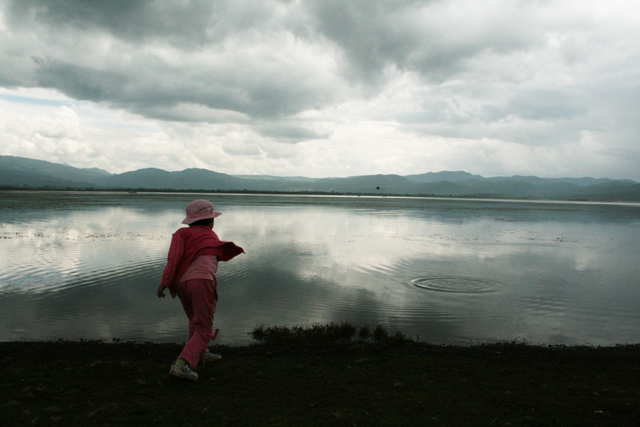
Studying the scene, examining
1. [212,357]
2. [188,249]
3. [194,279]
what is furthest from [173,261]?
[212,357]

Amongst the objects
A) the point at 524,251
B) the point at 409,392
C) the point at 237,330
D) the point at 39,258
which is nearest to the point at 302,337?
the point at 237,330

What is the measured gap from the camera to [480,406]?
17.3 ft

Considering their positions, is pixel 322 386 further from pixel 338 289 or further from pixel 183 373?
pixel 338 289

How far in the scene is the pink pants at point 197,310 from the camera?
5.70 m

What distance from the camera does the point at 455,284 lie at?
14.8 meters

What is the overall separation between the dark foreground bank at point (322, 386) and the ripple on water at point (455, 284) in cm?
581

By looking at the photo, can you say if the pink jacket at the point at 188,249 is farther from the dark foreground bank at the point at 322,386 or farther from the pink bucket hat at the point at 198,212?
the dark foreground bank at the point at 322,386

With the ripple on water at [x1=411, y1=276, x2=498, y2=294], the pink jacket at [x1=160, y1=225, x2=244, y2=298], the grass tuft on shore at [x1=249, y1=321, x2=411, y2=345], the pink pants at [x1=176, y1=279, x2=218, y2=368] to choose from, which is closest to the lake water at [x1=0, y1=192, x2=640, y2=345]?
the ripple on water at [x1=411, y1=276, x2=498, y2=294]

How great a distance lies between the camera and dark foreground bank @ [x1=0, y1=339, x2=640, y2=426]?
189 inches

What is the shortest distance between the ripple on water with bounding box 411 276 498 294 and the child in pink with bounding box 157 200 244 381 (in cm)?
968

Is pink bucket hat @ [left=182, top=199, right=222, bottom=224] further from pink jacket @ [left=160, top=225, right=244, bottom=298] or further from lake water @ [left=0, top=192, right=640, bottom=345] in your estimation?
lake water @ [left=0, top=192, right=640, bottom=345]

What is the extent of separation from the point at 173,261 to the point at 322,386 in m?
2.66

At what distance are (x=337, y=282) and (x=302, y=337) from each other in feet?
20.0

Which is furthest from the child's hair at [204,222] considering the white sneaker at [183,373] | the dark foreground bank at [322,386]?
→ the dark foreground bank at [322,386]
